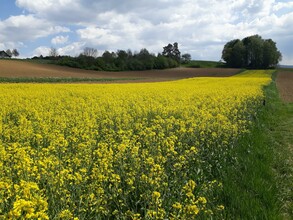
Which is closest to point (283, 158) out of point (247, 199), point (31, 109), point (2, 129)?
point (247, 199)

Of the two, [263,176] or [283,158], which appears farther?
[283,158]

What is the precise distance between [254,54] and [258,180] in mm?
93606

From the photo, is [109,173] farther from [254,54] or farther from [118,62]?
[254,54]

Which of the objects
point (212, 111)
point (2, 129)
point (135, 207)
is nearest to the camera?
point (135, 207)

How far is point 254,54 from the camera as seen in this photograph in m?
93.9

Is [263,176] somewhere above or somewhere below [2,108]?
below

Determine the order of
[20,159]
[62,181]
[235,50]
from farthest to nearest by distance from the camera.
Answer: [235,50] → [20,159] → [62,181]

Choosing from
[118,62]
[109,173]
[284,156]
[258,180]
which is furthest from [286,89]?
[118,62]

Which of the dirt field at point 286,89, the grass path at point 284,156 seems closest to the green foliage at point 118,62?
the dirt field at point 286,89

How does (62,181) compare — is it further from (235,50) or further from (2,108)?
(235,50)

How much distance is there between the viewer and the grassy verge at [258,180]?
4953 millimetres

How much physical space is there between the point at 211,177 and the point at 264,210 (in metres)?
1.47

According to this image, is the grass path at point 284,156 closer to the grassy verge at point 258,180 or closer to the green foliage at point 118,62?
the grassy verge at point 258,180

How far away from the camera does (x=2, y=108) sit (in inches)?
436
